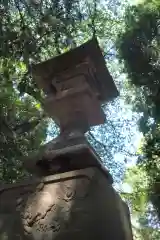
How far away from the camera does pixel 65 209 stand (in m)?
2.18

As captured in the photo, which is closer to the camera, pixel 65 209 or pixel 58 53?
pixel 65 209

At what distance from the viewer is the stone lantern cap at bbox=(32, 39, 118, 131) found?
2900 millimetres

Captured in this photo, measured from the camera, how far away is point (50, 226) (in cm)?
212

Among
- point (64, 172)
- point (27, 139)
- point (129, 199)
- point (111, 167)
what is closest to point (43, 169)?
point (64, 172)

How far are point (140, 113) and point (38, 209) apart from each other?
648 centimetres

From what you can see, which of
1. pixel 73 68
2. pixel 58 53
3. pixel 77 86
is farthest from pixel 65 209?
pixel 58 53

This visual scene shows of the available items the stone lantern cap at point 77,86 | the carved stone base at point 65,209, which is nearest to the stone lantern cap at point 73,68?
the stone lantern cap at point 77,86

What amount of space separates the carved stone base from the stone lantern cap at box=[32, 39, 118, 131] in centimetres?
66

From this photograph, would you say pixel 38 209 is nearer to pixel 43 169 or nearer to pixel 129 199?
pixel 43 169

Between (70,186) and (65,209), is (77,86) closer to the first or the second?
(70,186)

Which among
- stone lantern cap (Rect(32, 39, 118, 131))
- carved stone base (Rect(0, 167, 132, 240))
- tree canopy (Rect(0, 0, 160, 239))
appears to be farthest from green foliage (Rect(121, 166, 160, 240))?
carved stone base (Rect(0, 167, 132, 240))

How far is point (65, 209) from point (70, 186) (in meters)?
0.17

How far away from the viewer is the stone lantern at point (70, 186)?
2093 millimetres

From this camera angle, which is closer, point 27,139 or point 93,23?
point 27,139
